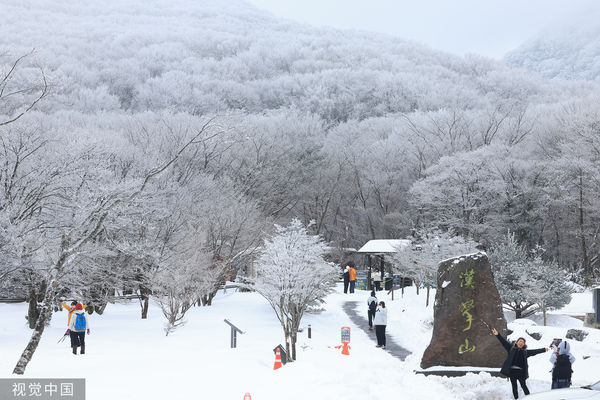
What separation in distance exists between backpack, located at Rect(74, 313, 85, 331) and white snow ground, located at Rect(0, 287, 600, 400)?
0.71m

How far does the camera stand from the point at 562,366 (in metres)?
7.85

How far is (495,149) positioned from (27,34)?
48.3 m

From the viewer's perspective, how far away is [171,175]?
28.9m

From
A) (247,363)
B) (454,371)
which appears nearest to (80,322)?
(247,363)

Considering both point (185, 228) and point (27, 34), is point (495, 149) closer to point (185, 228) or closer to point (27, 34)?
point (185, 228)

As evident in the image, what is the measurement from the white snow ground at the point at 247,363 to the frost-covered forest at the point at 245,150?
1.72 m

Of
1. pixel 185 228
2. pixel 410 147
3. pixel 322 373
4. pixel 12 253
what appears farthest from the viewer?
pixel 410 147

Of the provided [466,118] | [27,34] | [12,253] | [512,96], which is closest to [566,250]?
[466,118]

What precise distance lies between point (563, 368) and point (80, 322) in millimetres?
10168

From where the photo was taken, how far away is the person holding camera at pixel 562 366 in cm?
782

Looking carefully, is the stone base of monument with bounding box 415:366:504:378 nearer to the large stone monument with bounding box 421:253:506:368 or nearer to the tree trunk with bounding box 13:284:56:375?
the large stone monument with bounding box 421:253:506:368

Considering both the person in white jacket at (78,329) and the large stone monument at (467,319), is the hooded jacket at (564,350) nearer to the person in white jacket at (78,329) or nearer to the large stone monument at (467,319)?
the large stone monument at (467,319)

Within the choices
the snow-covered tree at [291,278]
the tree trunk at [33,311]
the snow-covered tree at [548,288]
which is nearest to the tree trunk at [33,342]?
the snow-covered tree at [291,278]

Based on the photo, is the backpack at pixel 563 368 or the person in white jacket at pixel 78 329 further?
the person in white jacket at pixel 78 329
